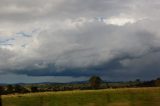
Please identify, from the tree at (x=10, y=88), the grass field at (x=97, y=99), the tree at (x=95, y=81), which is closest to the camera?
the grass field at (x=97, y=99)

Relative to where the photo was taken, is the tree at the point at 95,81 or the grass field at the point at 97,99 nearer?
the grass field at the point at 97,99

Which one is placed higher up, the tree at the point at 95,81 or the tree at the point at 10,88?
the tree at the point at 95,81

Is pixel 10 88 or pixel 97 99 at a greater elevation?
pixel 10 88

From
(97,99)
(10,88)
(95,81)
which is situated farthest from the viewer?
(95,81)

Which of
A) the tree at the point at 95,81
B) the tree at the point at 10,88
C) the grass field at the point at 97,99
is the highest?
the tree at the point at 95,81

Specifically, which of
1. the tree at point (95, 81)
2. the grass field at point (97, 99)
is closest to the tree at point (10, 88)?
the tree at point (95, 81)

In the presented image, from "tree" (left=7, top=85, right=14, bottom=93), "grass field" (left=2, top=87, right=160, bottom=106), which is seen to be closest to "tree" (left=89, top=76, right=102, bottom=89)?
"tree" (left=7, top=85, right=14, bottom=93)

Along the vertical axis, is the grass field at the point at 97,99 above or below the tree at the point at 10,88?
below

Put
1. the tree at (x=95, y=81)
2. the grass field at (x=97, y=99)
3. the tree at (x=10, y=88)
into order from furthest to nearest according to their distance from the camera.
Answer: the tree at (x=95, y=81) < the tree at (x=10, y=88) < the grass field at (x=97, y=99)

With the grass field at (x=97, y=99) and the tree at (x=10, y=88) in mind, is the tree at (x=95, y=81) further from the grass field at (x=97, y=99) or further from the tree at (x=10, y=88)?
the grass field at (x=97, y=99)

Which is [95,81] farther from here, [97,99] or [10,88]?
[97,99]

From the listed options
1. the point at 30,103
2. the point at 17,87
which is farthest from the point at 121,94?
the point at 17,87

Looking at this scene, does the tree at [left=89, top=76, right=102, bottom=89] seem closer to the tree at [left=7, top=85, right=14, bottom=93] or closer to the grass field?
the tree at [left=7, top=85, right=14, bottom=93]

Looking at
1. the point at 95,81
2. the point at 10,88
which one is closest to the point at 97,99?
the point at 10,88
